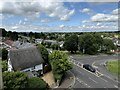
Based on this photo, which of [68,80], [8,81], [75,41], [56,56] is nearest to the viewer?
[8,81]

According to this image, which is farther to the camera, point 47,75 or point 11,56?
point 47,75

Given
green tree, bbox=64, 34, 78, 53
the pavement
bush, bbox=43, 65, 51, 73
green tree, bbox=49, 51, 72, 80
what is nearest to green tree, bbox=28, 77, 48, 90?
the pavement

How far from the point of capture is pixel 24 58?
1090 cm

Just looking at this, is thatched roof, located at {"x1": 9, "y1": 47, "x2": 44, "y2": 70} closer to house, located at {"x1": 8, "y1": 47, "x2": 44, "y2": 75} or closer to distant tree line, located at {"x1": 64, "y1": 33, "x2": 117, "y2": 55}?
house, located at {"x1": 8, "y1": 47, "x2": 44, "y2": 75}

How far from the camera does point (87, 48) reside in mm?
21547

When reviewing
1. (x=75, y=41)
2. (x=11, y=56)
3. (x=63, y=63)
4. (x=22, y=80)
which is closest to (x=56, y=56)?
(x=63, y=63)

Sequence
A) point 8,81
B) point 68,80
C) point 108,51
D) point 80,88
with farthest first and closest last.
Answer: point 108,51, point 68,80, point 80,88, point 8,81

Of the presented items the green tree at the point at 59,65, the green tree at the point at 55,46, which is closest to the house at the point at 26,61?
the green tree at the point at 59,65

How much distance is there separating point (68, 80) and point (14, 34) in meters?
22.4

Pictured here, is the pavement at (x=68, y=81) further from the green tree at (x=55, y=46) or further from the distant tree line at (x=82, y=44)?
the green tree at (x=55, y=46)

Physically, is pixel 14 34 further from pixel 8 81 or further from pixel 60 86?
pixel 8 81

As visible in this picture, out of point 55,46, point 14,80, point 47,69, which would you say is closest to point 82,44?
point 55,46

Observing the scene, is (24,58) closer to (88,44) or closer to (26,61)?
(26,61)

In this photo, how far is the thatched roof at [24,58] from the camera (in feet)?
33.5
